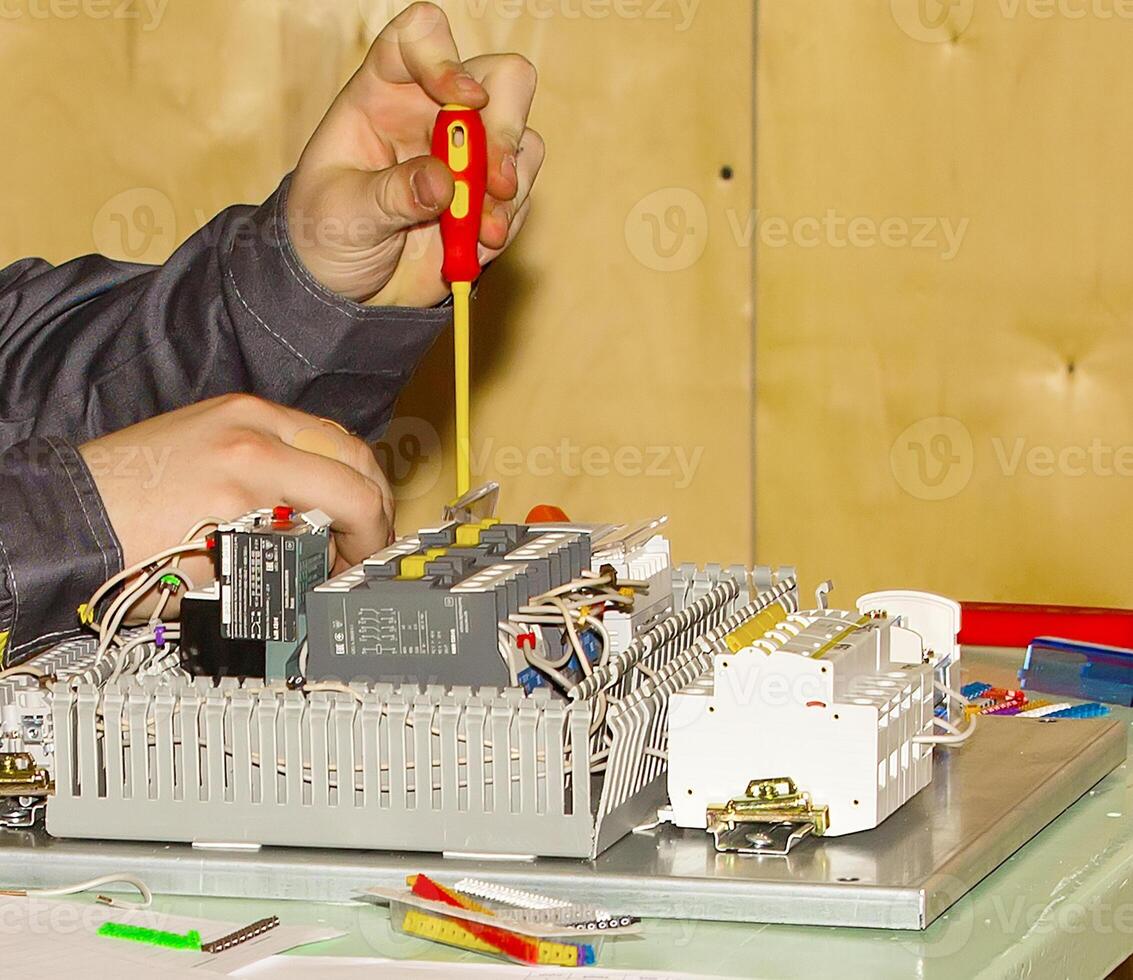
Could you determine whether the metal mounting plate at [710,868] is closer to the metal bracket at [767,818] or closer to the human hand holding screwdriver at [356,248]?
the metal bracket at [767,818]

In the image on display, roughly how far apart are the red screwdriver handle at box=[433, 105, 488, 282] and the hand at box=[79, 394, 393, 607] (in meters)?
0.18

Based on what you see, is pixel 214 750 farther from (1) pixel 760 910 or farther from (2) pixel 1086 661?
(2) pixel 1086 661

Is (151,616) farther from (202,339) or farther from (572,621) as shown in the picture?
(202,339)

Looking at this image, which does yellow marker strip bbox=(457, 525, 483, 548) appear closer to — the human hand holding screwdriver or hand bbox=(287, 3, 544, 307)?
the human hand holding screwdriver

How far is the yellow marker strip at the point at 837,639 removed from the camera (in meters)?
0.73

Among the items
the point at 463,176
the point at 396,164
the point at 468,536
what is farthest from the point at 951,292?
the point at 468,536

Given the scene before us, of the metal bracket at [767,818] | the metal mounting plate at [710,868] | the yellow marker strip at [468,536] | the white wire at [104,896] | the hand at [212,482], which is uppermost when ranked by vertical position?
the hand at [212,482]

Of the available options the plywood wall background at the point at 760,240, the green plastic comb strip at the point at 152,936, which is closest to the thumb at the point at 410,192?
A: the green plastic comb strip at the point at 152,936

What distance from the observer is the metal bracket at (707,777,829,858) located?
0.71m

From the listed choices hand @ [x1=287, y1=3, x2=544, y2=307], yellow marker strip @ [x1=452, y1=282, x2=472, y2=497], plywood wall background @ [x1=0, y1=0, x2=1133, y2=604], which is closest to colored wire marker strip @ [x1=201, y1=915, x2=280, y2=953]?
yellow marker strip @ [x1=452, y1=282, x2=472, y2=497]

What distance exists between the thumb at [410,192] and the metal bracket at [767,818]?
1.56ft

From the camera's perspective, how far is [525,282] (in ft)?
6.59

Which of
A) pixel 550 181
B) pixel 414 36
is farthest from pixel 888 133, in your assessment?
pixel 414 36

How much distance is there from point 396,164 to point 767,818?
2.25 feet
